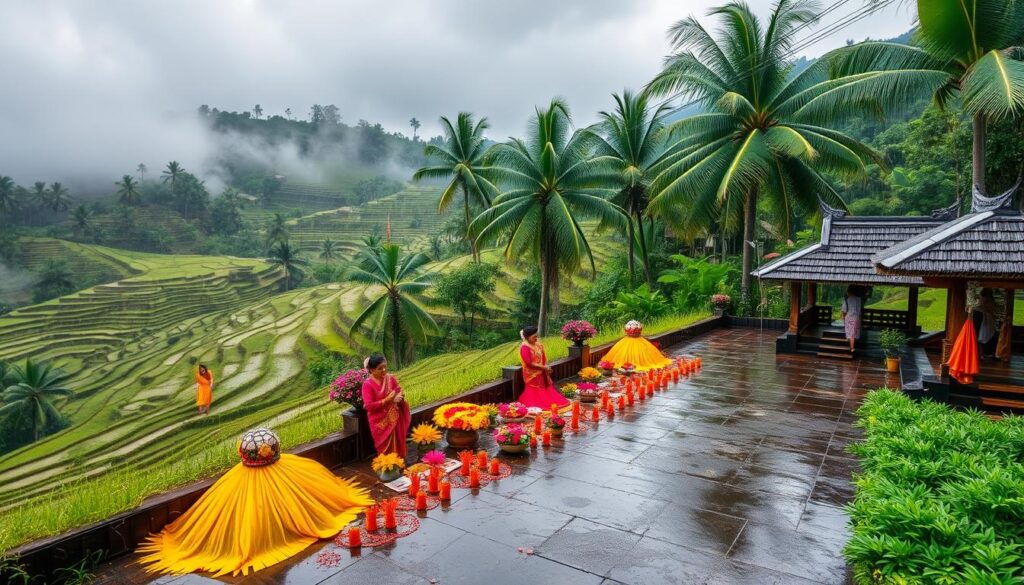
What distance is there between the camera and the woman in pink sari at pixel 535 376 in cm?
773

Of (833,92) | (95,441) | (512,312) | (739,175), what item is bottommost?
(95,441)

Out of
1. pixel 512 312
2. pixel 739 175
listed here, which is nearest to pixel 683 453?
pixel 739 175

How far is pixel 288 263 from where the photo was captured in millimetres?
53875

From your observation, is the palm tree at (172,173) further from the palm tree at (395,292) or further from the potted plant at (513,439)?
the potted plant at (513,439)

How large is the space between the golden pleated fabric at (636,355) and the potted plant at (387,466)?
539cm

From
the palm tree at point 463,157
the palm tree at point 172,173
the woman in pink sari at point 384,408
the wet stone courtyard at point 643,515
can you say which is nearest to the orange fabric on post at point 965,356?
the wet stone courtyard at point 643,515

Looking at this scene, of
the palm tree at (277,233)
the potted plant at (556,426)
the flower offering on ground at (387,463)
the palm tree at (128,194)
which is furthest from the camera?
the palm tree at (128,194)

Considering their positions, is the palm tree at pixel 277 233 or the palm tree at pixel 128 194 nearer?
the palm tree at pixel 277 233

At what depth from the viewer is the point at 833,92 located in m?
13.4

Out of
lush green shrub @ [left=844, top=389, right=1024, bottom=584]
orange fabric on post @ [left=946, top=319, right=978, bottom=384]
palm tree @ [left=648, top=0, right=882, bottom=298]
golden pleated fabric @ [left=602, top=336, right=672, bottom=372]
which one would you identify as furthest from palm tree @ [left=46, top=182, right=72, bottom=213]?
lush green shrub @ [left=844, top=389, right=1024, bottom=584]

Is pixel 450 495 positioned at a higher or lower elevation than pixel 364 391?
lower

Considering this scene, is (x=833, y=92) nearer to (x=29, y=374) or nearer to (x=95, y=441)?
(x=95, y=441)

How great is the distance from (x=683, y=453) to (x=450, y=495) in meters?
2.61

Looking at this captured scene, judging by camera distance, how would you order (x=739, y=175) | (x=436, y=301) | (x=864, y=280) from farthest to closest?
(x=436, y=301) < (x=739, y=175) < (x=864, y=280)
